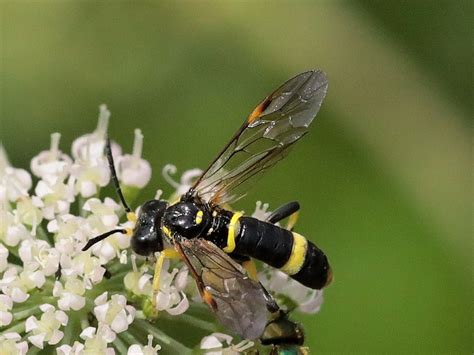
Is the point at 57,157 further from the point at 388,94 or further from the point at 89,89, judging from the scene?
the point at 388,94

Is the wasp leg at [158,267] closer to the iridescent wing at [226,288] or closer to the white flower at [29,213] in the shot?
the iridescent wing at [226,288]

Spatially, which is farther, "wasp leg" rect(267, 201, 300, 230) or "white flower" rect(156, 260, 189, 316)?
"wasp leg" rect(267, 201, 300, 230)

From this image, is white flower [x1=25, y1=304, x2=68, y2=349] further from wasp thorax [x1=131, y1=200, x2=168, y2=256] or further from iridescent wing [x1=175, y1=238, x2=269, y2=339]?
iridescent wing [x1=175, y1=238, x2=269, y2=339]

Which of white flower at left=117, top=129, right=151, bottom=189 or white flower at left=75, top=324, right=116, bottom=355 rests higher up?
white flower at left=117, top=129, right=151, bottom=189

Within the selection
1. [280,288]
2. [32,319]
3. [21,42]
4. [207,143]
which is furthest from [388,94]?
[32,319]

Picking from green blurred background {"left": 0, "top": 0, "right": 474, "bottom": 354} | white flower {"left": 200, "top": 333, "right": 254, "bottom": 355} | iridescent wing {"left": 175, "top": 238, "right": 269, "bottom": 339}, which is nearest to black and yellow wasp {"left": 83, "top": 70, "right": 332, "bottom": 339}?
iridescent wing {"left": 175, "top": 238, "right": 269, "bottom": 339}

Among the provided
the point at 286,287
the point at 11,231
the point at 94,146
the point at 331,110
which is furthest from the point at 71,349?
the point at 331,110

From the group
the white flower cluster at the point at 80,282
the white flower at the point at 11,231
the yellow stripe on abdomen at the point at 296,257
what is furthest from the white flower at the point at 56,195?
the yellow stripe on abdomen at the point at 296,257
